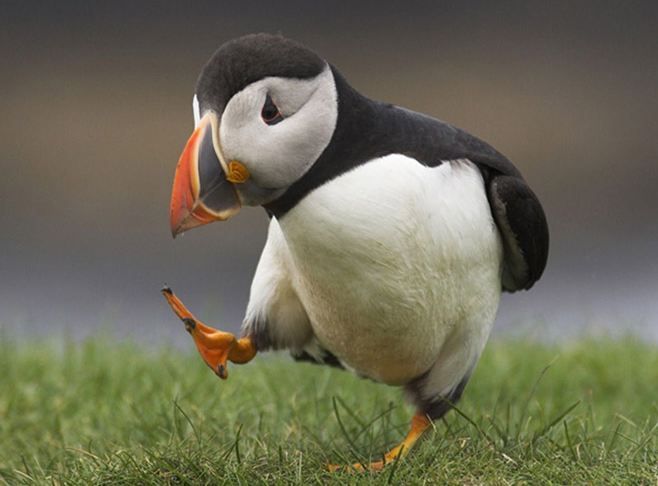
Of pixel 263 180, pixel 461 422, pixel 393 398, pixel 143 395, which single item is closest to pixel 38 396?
pixel 143 395

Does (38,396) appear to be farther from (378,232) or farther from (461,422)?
(378,232)

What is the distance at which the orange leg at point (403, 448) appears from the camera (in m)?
3.88

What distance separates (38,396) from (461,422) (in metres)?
1.90

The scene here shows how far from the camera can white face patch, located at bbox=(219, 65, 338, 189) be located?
139 inches

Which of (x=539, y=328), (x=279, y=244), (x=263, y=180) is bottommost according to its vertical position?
(x=539, y=328)

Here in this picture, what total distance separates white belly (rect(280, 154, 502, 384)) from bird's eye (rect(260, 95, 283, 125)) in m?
0.26

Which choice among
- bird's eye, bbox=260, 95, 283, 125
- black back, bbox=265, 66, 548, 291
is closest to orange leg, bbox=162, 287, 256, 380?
black back, bbox=265, 66, 548, 291

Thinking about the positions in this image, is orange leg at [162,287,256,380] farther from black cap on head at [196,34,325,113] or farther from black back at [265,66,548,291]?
black cap on head at [196,34,325,113]

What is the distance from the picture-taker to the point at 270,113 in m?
3.59

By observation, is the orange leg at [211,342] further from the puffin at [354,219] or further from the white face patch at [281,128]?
the white face patch at [281,128]

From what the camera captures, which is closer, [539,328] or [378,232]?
[378,232]

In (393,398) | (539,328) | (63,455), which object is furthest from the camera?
(539,328)

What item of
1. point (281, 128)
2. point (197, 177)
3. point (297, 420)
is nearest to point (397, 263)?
point (281, 128)

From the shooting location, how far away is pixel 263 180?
3.63m
